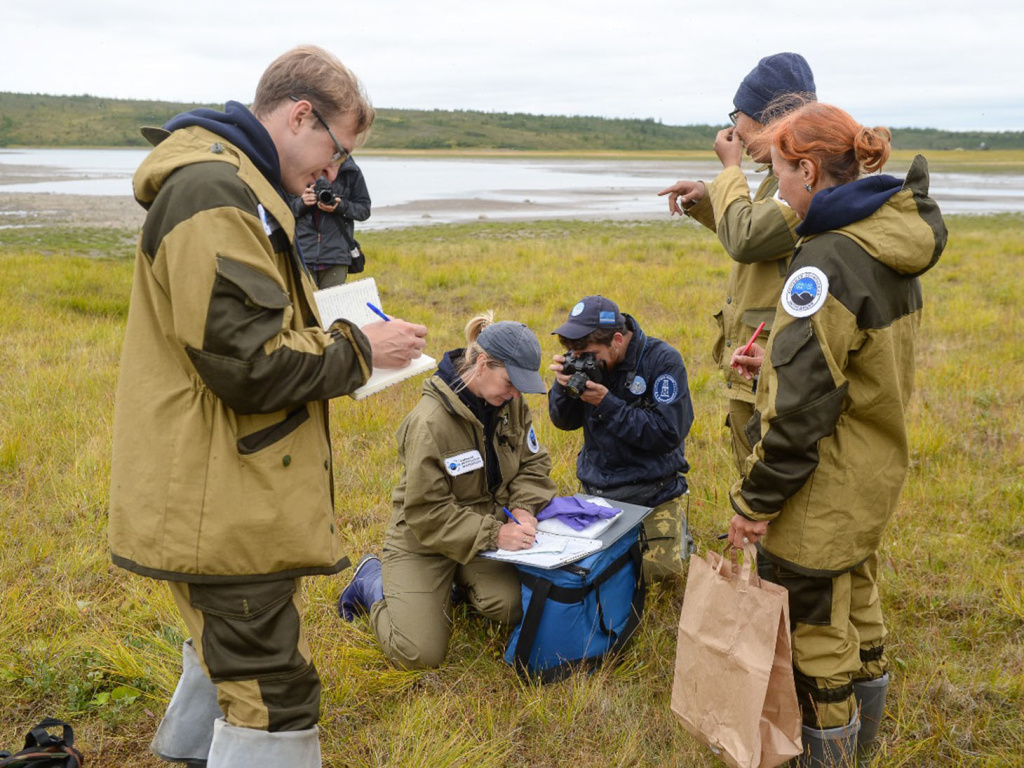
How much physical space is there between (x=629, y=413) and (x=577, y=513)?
62 centimetres

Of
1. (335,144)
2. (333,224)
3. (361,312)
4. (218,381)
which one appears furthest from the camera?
(333,224)

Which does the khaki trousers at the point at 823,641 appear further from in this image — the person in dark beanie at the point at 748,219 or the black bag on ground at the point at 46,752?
the black bag on ground at the point at 46,752

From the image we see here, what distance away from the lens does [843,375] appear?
2.38 metres

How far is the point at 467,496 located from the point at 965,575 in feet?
8.02

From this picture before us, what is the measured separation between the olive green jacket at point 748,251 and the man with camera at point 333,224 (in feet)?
12.5

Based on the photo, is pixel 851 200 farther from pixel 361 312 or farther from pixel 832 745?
pixel 832 745

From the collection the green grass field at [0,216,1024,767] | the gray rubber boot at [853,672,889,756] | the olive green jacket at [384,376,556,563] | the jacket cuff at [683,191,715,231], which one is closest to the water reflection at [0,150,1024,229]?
the green grass field at [0,216,1024,767]

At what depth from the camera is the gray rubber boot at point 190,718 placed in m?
2.51

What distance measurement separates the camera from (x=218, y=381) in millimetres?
1899

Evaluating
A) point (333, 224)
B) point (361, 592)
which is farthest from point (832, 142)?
point (333, 224)

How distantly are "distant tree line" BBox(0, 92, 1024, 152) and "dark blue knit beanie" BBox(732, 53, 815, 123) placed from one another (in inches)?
3449

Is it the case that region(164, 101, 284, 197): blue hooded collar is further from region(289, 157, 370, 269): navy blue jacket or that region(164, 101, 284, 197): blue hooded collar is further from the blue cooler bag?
region(289, 157, 370, 269): navy blue jacket

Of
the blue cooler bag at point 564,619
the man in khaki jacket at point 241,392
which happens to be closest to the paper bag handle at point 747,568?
the blue cooler bag at point 564,619

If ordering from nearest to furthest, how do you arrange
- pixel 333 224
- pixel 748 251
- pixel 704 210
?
pixel 748 251 → pixel 704 210 → pixel 333 224
